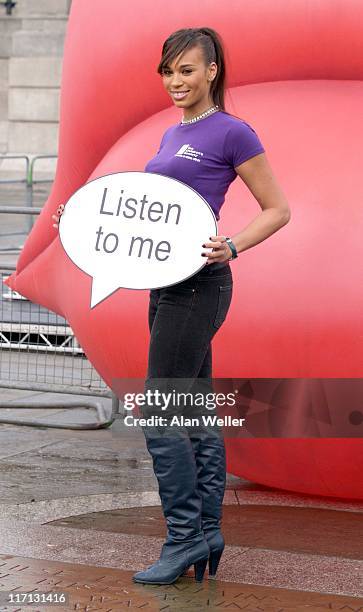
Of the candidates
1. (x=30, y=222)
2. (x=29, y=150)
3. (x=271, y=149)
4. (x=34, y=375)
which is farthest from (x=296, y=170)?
(x=29, y=150)

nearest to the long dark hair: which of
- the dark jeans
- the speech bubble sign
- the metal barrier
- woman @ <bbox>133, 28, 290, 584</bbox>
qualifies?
woman @ <bbox>133, 28, 290, 584</bbox>

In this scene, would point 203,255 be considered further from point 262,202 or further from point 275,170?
point 275,170

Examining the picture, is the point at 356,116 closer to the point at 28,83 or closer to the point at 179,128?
the point at 179,128

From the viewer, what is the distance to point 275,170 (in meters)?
5.10

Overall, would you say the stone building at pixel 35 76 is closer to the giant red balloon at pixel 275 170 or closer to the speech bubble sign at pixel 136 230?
the giant red balloon at pixel 275 170

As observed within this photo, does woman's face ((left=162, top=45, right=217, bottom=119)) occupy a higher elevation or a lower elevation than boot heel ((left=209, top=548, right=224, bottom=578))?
higher

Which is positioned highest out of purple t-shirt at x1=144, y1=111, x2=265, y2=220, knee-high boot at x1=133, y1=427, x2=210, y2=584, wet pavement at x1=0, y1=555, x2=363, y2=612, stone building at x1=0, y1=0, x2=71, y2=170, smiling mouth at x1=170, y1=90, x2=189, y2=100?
stone building at x1=0, y1=0, x2=71, y2=170

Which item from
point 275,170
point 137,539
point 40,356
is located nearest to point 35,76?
point 40,356

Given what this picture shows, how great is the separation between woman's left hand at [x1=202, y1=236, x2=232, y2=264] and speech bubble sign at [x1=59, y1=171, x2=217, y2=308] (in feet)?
0.15

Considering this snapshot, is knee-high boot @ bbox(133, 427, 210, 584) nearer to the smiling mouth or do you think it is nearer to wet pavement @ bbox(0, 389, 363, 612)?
wet pavement @ bbox(0, 389, 363, 612)

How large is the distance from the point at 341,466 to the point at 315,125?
140cm

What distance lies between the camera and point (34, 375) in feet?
28.1

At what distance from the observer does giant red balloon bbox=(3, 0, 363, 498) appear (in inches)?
193

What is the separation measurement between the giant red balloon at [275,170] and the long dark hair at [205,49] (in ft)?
2.97
